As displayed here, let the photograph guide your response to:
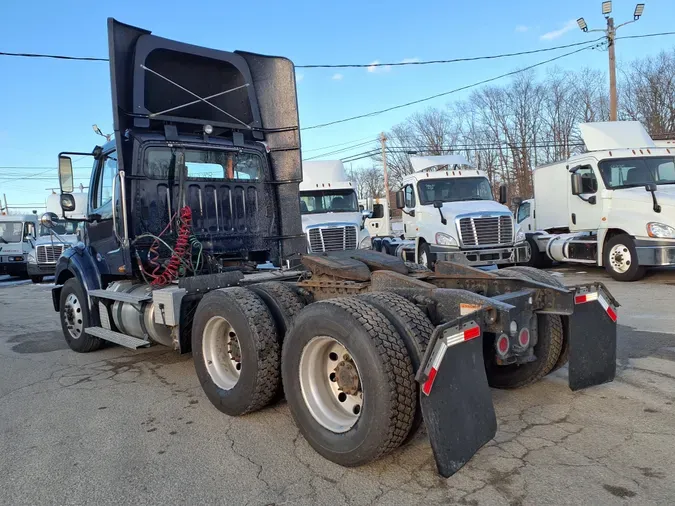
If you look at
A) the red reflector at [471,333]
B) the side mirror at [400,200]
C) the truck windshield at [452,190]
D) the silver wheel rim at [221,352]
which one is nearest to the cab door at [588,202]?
the truck windshield at [452,190]

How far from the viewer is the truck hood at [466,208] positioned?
1264cm

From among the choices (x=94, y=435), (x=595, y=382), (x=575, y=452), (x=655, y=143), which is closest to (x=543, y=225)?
(x=655, y=143)

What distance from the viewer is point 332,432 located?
3307mm

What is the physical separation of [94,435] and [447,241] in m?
9.87

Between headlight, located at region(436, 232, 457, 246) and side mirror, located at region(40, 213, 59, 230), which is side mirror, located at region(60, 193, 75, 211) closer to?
side mirror, located at region(40, 213, 59, 230)

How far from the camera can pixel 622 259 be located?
1142 centimetres

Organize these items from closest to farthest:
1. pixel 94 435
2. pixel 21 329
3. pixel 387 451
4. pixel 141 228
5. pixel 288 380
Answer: pixel 387 451 → pixel 288 380 → pixel 94 435 → pixel 141 228 → pixel 21 329

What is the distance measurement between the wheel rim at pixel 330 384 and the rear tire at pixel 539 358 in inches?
42.0

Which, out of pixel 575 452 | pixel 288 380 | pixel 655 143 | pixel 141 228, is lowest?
pixel 575 452

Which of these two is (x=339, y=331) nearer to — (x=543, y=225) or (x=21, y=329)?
(x=21, y=329)

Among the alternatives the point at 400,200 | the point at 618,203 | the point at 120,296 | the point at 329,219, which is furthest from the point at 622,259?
the point at 120,296

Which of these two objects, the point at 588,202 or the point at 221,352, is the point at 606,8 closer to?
the point at 588,202

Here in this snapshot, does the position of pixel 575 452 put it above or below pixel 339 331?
below

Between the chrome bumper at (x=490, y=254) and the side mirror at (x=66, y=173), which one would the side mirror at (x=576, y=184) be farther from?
the side mirror at (x=66, y=173)
